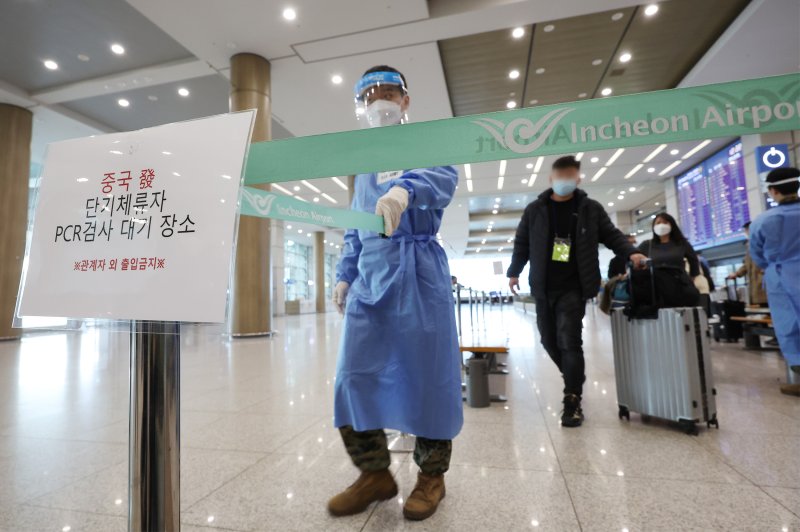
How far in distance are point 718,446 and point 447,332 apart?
142 cm

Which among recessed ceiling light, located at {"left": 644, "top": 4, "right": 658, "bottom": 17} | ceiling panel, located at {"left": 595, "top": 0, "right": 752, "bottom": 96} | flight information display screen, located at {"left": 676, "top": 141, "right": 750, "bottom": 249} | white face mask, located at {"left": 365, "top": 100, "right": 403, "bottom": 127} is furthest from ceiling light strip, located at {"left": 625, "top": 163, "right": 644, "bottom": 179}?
white face mask, located at {"left": 365, "top": 100, "right": 403, "bottom": 127}

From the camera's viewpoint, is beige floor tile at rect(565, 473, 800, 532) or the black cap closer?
beige floor tile at rect(565, 473, 800, 532)

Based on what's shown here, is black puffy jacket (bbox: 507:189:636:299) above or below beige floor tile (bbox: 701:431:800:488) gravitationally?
above

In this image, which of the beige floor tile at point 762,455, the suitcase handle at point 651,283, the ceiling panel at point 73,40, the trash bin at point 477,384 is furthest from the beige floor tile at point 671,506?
the ceiling panel at point 73,40

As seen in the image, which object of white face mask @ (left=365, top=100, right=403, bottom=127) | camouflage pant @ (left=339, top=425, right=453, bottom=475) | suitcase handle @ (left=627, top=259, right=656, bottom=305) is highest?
white face mask @ (left=365, top=100, right=403, bottom=127)

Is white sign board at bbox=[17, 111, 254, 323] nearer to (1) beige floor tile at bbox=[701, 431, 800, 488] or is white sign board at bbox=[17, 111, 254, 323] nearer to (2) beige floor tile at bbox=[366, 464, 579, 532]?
(2) beige floor tile at bbox=[366, 464, 579, 532]

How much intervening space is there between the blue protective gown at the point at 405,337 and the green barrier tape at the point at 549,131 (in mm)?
460

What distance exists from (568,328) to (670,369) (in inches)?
20.0

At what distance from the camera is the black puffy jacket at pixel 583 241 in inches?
89.7

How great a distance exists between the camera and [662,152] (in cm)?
970

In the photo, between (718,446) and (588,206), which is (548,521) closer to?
(718,446)

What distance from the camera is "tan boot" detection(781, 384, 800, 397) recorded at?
2.60 m

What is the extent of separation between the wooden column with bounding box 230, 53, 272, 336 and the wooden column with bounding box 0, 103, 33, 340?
4.28m

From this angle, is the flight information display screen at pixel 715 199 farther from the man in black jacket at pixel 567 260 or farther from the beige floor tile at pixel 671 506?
the beige floor tile at pixel 671 506
